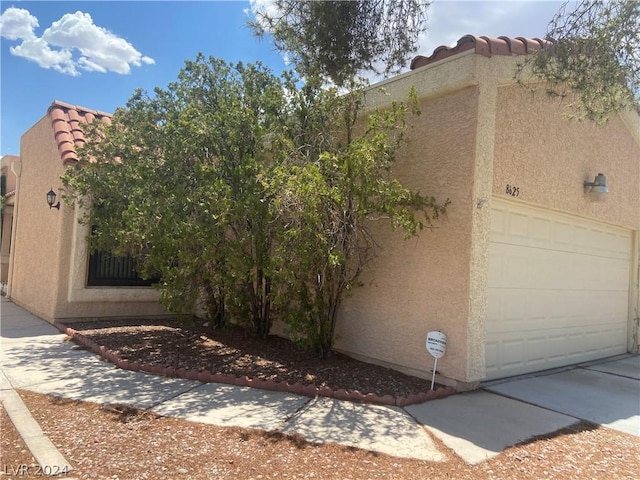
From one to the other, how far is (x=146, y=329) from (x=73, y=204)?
2756 millimetres

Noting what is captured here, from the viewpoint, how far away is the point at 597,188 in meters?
8.08

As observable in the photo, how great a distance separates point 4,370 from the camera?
6.16m

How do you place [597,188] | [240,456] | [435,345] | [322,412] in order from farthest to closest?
[597,188], [435,345], [322,412], [240,456]

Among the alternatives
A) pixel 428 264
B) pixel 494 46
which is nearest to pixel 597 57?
pixel 494 46

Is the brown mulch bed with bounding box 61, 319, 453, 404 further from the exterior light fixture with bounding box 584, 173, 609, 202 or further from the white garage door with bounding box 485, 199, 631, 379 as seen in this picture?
the exterior light fixture with bounding box 584, 173, 609, 202

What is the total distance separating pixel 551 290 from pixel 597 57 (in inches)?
148

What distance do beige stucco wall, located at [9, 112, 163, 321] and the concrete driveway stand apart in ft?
25.0

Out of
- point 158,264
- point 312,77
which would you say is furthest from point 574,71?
point 158,264

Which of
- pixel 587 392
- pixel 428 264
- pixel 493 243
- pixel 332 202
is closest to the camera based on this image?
pixel 332 202

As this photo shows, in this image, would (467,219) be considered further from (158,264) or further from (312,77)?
(158,264)

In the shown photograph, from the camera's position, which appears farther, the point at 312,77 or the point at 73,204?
the point at 73,204

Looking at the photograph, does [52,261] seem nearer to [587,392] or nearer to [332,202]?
[332,202]

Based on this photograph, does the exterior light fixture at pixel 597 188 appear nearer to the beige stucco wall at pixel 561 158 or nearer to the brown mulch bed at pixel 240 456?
the beige stucco wall at pixel 561 158

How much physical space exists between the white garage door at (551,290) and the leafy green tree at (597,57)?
1.72 metres
